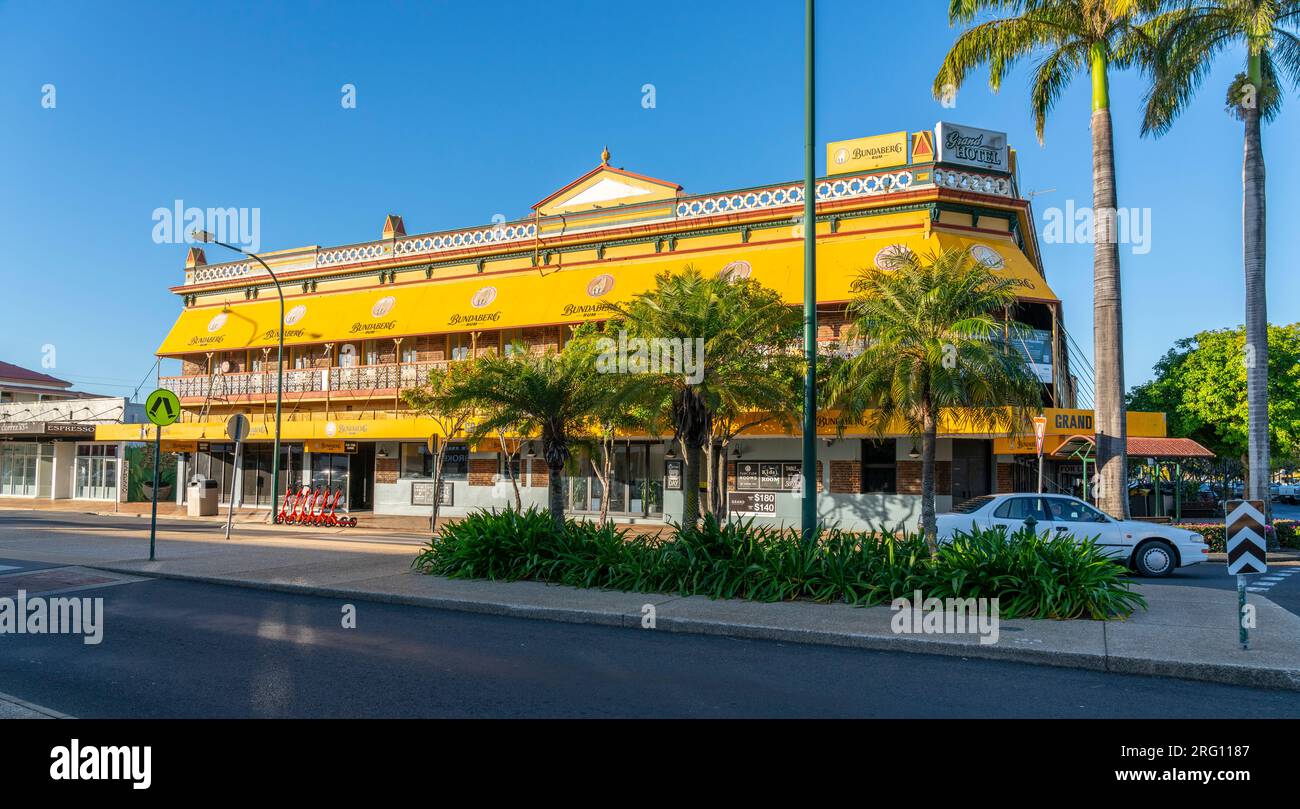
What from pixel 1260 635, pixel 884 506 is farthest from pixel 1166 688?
pixel 884 506

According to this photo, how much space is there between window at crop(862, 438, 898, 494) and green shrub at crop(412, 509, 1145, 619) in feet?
35.8

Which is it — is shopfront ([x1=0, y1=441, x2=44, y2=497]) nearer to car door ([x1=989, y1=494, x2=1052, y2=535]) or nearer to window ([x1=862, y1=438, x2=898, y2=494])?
window ([x1=862, y1=438, x2=898, y2=494])

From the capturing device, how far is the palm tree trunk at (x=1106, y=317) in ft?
58.4

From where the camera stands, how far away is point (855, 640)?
8414mm

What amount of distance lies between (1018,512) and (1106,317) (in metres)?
6.30

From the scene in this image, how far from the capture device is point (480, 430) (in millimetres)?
15477

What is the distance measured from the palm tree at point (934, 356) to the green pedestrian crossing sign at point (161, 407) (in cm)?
1188

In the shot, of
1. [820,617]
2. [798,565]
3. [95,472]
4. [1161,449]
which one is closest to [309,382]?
[95,472]

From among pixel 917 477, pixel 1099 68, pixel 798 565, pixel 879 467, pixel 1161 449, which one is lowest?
pixel 798 565

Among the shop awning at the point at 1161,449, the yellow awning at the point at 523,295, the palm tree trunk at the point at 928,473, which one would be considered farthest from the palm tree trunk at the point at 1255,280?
the palm tree trunk at the point at 928,473

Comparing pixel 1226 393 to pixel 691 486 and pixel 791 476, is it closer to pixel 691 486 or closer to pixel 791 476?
pixel 791 476

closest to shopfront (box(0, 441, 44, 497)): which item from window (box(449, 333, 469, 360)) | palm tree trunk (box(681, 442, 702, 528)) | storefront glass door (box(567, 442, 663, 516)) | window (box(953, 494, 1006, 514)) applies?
window (box(449, 333, 469, 360))
